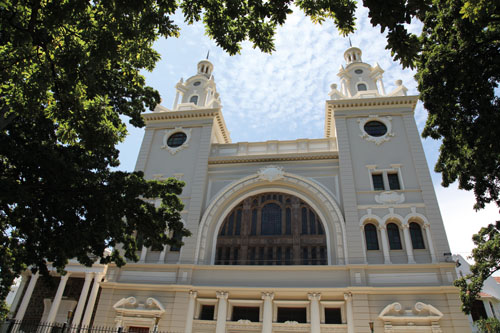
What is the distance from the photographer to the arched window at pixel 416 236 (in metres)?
20.9

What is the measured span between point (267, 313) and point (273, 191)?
28.3 ft

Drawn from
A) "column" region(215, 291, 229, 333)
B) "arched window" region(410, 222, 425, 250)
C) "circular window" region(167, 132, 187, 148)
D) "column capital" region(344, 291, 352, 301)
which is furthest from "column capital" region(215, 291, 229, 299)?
"circular window" region(167, 132, 187, 148)

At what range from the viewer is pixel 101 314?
21109 millimetres

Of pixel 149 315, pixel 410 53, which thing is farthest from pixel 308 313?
pixel 410 53

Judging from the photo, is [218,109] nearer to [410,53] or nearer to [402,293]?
[402,293]

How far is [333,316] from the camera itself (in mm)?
19734

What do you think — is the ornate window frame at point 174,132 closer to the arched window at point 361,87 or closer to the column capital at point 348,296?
the arched window at point 361,87

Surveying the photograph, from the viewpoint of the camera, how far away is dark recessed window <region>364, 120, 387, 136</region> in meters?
25.5

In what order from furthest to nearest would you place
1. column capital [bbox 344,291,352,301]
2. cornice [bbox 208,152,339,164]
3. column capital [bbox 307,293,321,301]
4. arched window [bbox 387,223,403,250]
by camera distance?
cornice [bbox 208,152,339,164] < arched window [bbox 387,223,403,250] < column capital [bbox 307,293,321,301] < column capital [bbox 344,291,352,301]

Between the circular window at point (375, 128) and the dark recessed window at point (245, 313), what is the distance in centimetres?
1570

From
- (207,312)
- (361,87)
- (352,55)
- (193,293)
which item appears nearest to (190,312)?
(193,293)

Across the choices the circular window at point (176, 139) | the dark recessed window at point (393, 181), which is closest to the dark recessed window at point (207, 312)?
the circular window at point (176, 139)

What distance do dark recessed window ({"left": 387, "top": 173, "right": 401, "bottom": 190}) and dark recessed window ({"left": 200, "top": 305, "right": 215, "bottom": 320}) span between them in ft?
48.8

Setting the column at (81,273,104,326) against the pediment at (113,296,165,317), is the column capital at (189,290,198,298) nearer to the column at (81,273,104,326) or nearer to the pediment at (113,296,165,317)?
the pediment at (113,296,165,317)
